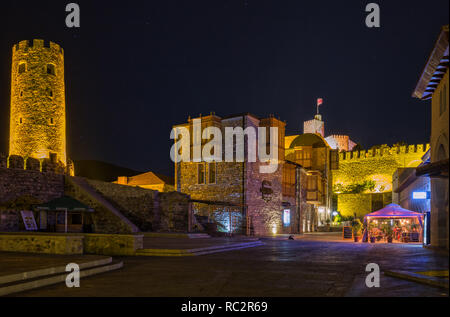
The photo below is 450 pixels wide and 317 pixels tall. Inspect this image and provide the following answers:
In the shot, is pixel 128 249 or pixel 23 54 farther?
pixel 23 54

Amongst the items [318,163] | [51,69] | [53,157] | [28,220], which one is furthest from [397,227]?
[51,69]

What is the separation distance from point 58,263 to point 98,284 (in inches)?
72.7

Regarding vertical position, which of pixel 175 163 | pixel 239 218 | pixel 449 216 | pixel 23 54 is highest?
pixel 23 54

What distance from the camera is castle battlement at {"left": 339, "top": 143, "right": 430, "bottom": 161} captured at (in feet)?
156

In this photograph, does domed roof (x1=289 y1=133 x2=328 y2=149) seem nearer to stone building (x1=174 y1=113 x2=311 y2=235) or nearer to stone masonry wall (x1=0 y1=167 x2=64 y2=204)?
stone building (x1=174 y1=113 x2=311 y2=235)

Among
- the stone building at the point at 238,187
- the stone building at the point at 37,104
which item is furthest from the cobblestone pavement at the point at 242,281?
the stone building at the point at 37,104

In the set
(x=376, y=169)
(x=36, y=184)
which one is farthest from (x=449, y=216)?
(x=376, y=169)

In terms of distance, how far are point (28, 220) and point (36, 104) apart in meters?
14.9

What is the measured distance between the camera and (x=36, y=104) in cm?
2988

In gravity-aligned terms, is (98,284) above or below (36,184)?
below

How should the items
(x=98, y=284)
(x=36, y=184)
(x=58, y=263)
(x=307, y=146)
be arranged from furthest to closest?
(x=307, y=146)
(x=36, y=184)
(x=58, y=263)
(x=98, y=284)

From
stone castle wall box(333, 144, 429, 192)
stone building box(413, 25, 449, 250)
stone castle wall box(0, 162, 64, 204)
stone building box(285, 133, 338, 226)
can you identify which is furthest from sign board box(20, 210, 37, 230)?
stone castle wall box(333, 144, 429, 192)
